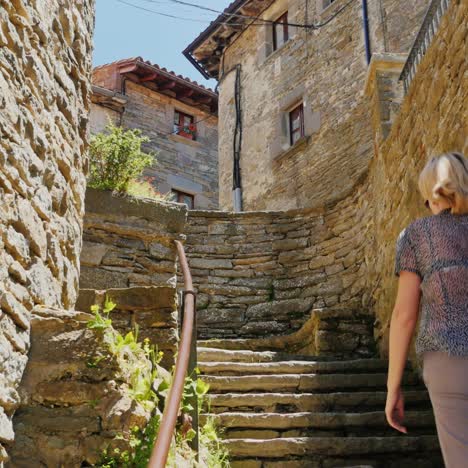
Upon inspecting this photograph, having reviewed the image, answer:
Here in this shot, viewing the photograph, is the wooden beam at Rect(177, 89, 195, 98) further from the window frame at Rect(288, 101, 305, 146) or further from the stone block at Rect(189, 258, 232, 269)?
the stone block at Rect(189, 258, 232, 269)

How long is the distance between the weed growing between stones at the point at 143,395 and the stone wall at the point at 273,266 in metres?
3.93

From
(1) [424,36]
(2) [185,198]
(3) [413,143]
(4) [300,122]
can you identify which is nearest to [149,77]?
(2) [185,198]

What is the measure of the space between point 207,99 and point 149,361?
12860 mm

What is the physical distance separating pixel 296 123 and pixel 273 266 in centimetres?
460

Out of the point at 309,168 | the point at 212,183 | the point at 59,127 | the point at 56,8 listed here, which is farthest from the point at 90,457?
the point at 212,183

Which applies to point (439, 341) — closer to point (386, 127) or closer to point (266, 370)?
point (266, 370)

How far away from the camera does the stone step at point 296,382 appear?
462 centimetres

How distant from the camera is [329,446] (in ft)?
13.1

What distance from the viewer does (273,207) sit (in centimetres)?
1152

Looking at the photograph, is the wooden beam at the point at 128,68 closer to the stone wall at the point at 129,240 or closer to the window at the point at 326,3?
the window at the point at 326,3

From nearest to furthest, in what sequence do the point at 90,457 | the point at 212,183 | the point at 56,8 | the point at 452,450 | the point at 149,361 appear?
1. the point at 452,450
2. the point at 90,457
3. the point at 149,361
4. the point at 56,8
5. the point at 212,183

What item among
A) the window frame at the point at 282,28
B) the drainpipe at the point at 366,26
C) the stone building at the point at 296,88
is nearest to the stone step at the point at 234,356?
the stone building at the point at 296,88

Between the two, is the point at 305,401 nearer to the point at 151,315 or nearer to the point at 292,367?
the point at 292,367

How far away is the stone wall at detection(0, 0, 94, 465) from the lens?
2438 mm
